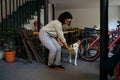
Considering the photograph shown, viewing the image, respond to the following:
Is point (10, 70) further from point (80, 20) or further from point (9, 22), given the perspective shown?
point (80, 20)

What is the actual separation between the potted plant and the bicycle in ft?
5.44

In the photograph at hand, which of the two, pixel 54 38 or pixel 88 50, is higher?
pixel 54 38

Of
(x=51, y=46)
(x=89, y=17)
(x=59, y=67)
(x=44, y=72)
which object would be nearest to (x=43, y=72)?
(x=44, y=72)

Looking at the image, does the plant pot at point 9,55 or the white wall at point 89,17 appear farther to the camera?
the white wall at point 89,17

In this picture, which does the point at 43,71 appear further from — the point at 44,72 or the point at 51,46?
the point at 51,46

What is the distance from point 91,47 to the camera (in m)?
4.79

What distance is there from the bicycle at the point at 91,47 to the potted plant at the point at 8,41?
5.44 ft

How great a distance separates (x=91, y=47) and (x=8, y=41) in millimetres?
1993

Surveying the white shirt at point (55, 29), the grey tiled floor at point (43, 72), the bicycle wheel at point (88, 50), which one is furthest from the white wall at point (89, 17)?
the white shirt at point (55, 29)

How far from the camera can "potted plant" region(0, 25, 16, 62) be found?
177 inches

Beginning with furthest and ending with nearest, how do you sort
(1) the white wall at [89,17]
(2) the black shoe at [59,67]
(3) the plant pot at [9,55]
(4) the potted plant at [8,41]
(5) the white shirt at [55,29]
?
1. (1) the white wall at [89,17]
2. (3) the plant pot at [9,55]
3. (4) the potted plant at [8,41]
4. (2) the black shoe at [59,67]
5. (5) the white shirt at [55,29]

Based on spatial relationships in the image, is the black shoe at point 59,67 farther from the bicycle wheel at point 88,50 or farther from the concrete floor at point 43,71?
the bicycle wheel at point 88,50

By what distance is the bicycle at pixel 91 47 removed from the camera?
4.64 m

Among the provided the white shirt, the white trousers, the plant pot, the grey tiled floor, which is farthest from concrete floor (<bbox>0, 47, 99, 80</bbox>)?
the white shirt
